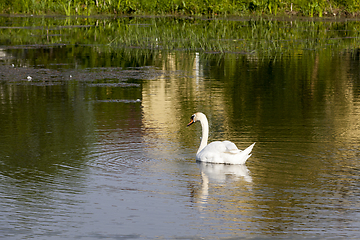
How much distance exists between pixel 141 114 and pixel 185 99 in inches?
87.5

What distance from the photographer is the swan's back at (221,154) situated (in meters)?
9.55

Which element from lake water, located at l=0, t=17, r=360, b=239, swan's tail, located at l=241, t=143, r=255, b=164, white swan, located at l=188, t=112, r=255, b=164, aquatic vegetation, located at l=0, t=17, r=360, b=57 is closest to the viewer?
lake water, located at l=0, t=17, r=360, b=239

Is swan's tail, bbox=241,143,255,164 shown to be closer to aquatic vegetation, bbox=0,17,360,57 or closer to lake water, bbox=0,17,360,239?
lake water, bbox=0,17,360,239

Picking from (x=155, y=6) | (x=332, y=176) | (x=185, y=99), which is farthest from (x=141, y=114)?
(x=155, y=6)

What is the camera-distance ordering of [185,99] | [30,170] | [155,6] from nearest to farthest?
1. [30,170]
2. [185,99]
3. [155,6]

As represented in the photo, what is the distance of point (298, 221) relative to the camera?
6.96 meters

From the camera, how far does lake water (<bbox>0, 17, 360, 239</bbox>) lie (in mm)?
7004

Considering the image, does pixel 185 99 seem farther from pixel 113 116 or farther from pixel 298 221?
pixel 298 221

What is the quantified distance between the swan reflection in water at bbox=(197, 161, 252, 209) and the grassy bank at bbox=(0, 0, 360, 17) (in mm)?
36815

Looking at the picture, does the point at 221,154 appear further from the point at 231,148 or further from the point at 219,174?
the point at 219,174

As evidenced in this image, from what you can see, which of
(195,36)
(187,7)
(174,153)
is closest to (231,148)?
(174,153)

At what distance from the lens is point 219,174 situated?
9.25 meters

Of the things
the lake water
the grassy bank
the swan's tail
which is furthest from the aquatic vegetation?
the swan's tail

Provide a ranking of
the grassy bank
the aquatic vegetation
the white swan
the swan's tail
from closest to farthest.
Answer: the swan's tail
the white swan
the aquatic vegetation
the grassy bank
